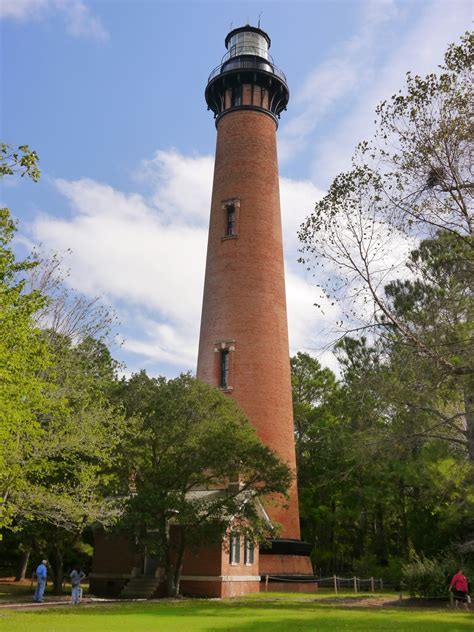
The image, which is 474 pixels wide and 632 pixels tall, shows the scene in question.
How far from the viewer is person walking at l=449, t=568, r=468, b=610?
744 inches

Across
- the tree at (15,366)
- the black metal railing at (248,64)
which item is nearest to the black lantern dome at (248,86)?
the black metal railing at (248,64)

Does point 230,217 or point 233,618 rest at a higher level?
point 230,217

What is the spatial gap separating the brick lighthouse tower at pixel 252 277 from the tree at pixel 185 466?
12.9 feet

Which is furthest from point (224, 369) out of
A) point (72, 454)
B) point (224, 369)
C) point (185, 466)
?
point (72, 454)

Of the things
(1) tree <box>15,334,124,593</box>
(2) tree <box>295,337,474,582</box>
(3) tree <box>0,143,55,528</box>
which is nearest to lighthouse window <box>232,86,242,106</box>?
(2) tree <box>295,337,474,582</box>

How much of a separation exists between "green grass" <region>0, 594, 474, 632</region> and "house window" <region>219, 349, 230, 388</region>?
914 centimetres

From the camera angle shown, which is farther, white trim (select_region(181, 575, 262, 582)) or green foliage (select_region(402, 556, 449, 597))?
white trim (select_region(181, 575, 262, 582))

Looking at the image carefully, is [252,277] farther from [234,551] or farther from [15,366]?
[15,366]

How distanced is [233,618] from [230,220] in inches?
706

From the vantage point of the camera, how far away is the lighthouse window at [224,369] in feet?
89.7

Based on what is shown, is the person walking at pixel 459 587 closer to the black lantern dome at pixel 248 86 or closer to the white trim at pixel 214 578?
the white trim at pixel 214 578

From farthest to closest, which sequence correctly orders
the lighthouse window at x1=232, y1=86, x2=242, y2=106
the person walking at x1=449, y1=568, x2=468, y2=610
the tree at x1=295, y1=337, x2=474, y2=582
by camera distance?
the lighthouse window at x1=232, y1=86, x2=242, y2=106, the person walking at x1=449, y1=568, x2=468, y2=610, the tree at x1=295, y1=337, x2=474, y2=582

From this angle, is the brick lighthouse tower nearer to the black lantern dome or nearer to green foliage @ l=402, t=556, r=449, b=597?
the black lantern dome

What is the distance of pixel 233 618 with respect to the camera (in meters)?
15.8
